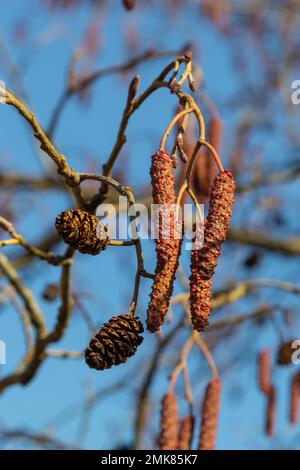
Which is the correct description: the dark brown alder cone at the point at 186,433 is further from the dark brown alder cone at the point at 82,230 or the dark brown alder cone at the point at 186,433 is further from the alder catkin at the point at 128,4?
the alder catkin at the point at 128,4

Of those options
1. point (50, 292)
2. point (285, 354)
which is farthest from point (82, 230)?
point (50, 292)

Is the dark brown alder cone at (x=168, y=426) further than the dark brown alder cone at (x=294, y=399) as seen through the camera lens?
No

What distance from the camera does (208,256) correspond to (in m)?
1.29

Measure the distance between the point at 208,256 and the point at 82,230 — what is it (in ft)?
0.76

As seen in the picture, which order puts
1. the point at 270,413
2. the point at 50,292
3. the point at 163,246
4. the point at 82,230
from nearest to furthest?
the point at 163,246
the point at 82,230
the point at 270,413
the point at 50,292

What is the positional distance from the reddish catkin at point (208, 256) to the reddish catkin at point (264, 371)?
138 cm

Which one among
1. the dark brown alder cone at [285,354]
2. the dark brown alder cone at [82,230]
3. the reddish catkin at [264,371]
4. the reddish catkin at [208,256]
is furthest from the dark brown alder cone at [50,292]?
the reddish catkin at [208,256]

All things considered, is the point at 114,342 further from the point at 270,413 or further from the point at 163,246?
the point at 270,413

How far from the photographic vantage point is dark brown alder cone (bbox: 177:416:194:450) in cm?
205

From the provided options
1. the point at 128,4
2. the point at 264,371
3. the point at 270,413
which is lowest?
the point at 270,413

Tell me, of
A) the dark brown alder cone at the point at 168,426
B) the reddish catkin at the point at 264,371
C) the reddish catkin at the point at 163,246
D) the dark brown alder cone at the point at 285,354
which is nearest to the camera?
the reddish catkin at the point at 163,246

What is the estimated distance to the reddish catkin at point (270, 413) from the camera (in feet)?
8.18

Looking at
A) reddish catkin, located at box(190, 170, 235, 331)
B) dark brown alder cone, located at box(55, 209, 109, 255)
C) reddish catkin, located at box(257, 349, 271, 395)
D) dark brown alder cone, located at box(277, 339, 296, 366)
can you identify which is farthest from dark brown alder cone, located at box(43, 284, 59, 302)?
reddish catkin, located at box(190, 170, 235, 331)
